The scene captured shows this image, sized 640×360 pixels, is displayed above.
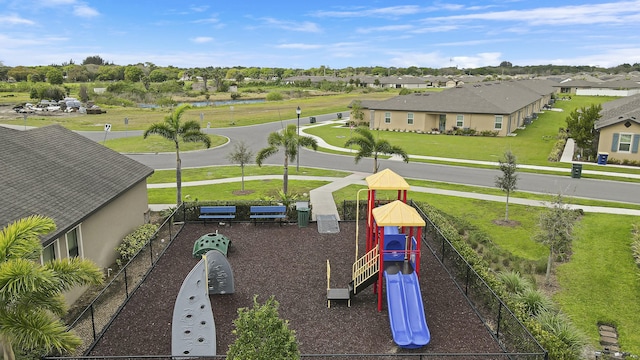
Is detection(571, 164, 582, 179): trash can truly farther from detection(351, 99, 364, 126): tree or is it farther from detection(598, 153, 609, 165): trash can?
detection(351, 99, 364, 126): tree

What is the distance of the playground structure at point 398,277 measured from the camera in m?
13.0

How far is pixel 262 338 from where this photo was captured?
7.80m

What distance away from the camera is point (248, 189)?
29.9m

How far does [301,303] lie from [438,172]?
2272 centimetres

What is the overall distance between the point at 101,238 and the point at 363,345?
1127cm

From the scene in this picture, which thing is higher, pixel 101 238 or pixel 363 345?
pixel 101 238

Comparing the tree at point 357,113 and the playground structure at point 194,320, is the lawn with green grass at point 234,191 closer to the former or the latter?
the playground structure at point 194,320

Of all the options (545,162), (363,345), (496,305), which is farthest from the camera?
(545,162)

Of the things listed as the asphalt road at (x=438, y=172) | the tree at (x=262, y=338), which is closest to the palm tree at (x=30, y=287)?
the tree at (x=262, y=338)

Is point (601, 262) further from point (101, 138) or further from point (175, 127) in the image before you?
point (101, 138)

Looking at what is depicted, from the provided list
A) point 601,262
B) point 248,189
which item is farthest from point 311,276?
point 248,189

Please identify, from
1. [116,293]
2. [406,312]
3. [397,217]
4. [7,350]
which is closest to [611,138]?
[397,217]

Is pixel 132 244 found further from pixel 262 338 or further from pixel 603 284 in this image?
pixel 603 284

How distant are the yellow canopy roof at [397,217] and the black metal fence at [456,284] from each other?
103 inches
